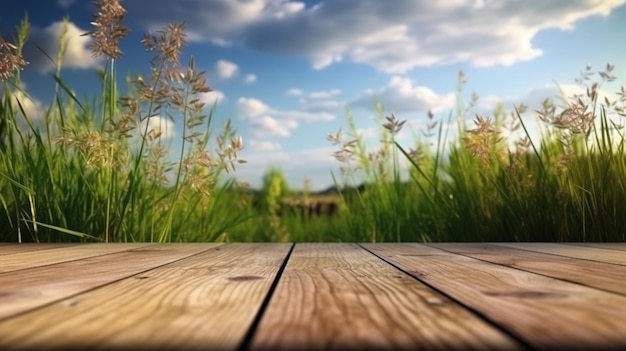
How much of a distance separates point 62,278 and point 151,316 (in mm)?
475

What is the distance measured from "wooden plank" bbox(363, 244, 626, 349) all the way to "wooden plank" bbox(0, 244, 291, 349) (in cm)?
31

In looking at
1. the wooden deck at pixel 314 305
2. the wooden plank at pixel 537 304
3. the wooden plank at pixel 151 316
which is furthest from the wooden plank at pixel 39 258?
the wooden plank at pixel 537 304

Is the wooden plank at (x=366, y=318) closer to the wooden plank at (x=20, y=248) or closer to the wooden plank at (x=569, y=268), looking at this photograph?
the wooden plank at (x=569, y=268)

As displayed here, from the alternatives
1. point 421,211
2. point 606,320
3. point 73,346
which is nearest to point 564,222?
point 421,211

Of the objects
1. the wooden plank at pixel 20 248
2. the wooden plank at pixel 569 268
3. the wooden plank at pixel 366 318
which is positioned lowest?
the wooden plank at pixel 366 318

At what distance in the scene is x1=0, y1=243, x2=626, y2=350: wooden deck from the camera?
0.64m

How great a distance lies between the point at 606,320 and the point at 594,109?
7.51ft

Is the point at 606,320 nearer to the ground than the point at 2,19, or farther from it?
nearer to the ground

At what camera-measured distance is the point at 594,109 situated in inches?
109

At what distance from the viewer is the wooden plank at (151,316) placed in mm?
635

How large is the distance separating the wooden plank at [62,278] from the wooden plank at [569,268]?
2.82 ft

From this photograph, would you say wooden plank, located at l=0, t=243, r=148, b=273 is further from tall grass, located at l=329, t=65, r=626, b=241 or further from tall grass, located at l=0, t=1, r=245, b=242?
tall grass, located at l=329, t=65, r=626, b=241

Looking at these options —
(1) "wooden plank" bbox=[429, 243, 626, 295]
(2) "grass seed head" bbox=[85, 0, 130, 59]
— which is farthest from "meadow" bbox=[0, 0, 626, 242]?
(1) "wooden plank" bbox=[429, 243, 626, 295]

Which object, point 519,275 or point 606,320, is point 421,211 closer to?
point 519,275
